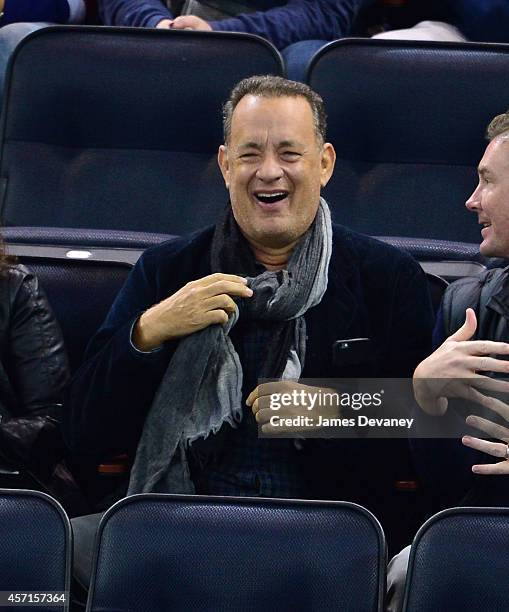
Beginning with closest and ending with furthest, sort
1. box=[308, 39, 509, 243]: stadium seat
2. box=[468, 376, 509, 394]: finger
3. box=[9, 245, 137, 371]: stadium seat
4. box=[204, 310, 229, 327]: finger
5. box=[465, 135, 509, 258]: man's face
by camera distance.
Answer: box=[468, 376, 509, 394]: finger
box=[204, 310, 229, 327]: finger
box=[465, 135, 509, 258]: man's face
box=[9, 245, 137, 371]: stadium seat
box=[308, 39, 509, 243]: stadium seat

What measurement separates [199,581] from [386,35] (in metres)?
1.58

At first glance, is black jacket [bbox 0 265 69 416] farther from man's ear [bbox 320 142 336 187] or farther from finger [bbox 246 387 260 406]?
man's ear [bbox 320 142 336 187]

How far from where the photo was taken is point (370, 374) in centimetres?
183

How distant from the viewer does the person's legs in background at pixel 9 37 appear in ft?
8.97

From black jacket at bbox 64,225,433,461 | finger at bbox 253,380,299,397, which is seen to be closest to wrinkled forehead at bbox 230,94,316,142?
black jacket at bbox 64,225,433,461

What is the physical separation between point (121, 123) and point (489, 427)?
121 centimetres

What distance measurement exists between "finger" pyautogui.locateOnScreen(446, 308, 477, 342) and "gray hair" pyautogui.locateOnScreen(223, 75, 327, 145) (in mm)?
405

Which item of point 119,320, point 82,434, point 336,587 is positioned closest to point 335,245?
point 119,320

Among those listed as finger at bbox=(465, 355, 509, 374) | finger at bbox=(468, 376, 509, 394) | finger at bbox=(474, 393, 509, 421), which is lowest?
finger at bbox=(474, 393, 509, 421)

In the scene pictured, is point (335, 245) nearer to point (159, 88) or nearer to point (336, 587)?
point (336, 587)

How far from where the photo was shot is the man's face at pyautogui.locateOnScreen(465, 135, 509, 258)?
1.86 meters

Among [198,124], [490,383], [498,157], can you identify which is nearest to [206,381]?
[490,383]

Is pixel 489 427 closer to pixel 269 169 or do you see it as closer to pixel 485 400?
pixel 485 400

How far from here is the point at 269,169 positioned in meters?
1.87
